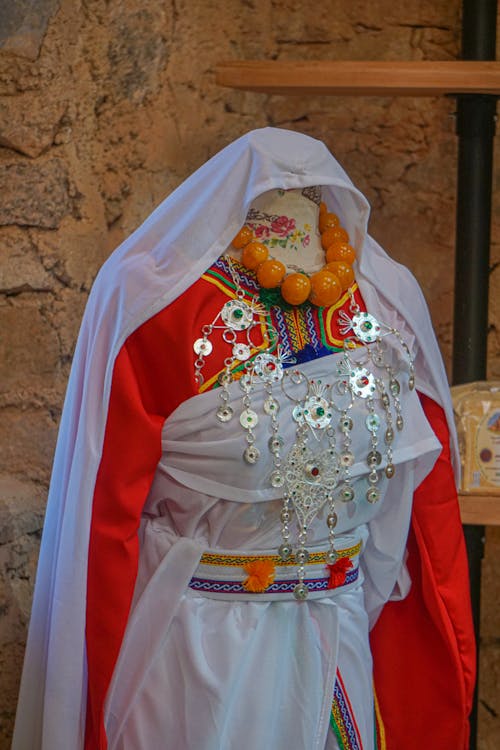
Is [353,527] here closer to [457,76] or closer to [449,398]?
[449,398]

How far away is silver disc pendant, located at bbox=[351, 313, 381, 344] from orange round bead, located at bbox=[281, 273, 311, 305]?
3.7 inches

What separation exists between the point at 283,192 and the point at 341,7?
78 centimetres

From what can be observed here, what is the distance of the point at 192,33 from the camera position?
82.0 inches

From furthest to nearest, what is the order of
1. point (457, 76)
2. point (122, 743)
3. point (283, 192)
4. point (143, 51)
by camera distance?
point (143, 51)
point (457, 76)
point (283, 192)
point (122, 743)

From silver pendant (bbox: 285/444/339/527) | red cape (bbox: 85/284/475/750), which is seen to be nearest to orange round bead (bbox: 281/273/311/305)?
red cape (bbox: 85/284/475/750)

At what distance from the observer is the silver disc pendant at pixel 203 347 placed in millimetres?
1484

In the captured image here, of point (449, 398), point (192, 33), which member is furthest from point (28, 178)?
point (449, 398)

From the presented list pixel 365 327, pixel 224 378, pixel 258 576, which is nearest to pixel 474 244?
pixel 365 327

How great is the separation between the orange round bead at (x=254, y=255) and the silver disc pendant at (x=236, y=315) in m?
0.06

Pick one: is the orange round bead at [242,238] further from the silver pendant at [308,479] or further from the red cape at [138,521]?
the silver pendant at [308,479]

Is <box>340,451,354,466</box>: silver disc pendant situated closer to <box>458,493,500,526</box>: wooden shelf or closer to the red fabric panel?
the red fabric panel

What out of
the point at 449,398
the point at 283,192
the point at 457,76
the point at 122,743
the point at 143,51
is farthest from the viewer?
the point at 143,51

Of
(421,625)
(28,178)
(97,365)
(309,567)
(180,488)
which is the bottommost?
(421,625)

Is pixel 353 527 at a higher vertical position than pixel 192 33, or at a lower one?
lower
